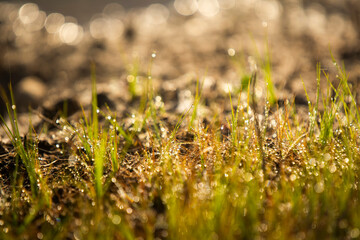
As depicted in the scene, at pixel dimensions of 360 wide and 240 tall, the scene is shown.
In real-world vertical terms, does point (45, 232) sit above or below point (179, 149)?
below

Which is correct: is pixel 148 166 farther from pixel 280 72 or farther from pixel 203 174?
pixel 280 72

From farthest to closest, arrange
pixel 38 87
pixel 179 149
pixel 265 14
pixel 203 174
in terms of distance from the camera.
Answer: pixel 265 14 → pixel 38 87 → pixel 179 149 → pixel 203 174

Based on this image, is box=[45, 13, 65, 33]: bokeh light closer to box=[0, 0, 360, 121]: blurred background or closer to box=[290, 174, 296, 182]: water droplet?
box=[0, 0, 360, 121]: blurred background

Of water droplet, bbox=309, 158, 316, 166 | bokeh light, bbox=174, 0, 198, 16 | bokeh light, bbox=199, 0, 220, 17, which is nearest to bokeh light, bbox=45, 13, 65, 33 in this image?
bokeh light, bbox=174, 0, 198, 16

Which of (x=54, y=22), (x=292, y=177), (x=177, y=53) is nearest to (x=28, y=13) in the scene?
(x=54, y=22)

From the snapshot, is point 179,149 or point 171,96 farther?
point 171,96

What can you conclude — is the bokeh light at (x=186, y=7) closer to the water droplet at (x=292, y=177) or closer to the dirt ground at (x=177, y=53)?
the dirt ground at (x=177, y=53)

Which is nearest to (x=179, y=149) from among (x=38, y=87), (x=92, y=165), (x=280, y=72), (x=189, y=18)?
(x=92, y=165)
